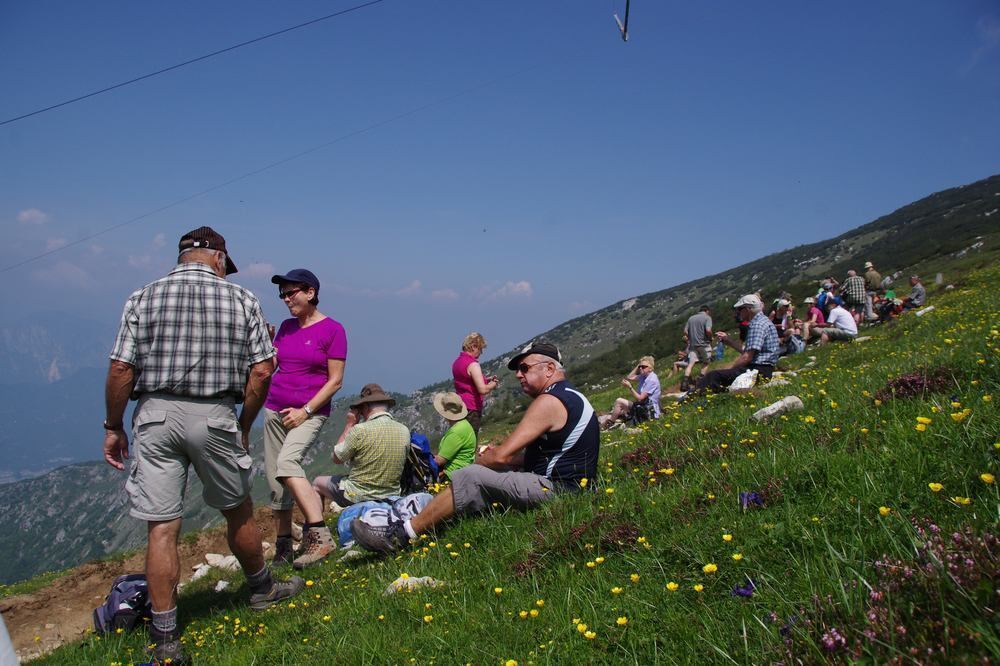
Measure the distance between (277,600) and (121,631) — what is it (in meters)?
1.30

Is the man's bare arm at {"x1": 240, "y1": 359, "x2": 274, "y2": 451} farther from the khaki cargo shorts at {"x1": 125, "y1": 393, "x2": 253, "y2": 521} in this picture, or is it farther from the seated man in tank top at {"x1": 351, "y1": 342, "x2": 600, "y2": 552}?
the seated man in tank top at {"x1": 351, "y1": 342, "x2": 600, "y2": 552}

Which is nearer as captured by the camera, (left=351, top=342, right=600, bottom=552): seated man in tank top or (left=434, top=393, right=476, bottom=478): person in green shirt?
(left=351, top=342, right=600, bottom=552): seated man in tank top

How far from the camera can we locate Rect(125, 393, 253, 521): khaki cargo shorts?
4.69 meters

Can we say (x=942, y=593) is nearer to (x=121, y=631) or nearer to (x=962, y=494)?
(x=962, y=494)

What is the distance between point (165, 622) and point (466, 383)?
636cm

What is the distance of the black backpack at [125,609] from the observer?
5453 millimetres

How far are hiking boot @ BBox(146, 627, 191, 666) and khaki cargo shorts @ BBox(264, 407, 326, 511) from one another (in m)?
2.28

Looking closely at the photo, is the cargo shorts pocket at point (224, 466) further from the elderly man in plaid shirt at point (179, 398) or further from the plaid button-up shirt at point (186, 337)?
the plaid button-up shirt at point (186, 337)

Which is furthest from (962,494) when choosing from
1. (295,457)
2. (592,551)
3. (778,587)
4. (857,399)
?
(295,457)

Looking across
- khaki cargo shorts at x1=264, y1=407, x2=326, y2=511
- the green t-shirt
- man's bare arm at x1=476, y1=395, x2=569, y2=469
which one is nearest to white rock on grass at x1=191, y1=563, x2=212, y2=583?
khaki cargo shorts at x1=264, y1=407, x2=326, y2=511

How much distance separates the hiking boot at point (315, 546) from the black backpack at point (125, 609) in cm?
153

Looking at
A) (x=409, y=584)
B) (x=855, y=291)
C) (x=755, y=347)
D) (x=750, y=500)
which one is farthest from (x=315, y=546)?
(x=855, y=291)

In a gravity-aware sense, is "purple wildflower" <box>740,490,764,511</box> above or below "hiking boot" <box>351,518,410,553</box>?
above

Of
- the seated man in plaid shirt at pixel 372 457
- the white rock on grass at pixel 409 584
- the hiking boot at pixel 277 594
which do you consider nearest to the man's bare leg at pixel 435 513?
the white rock on grass at pixel 409 584
